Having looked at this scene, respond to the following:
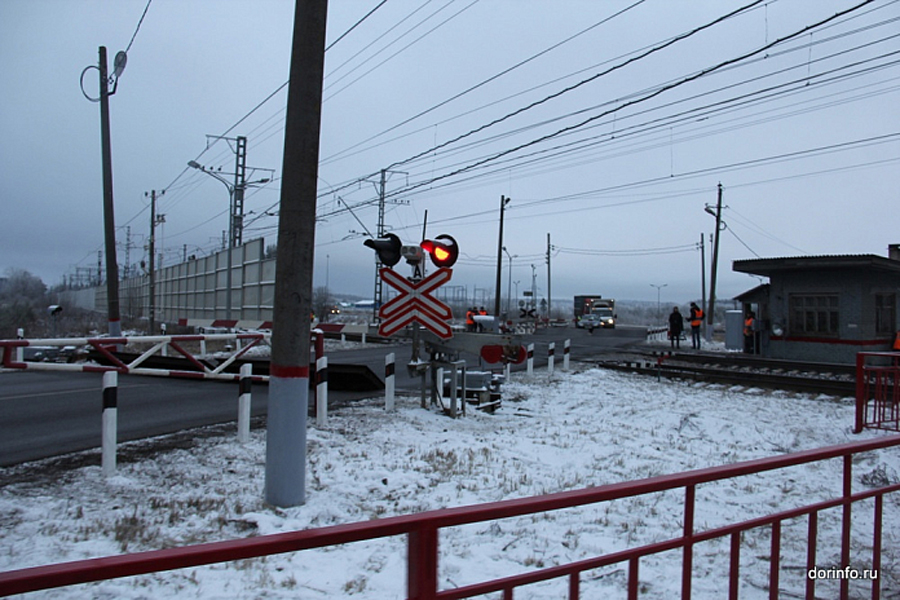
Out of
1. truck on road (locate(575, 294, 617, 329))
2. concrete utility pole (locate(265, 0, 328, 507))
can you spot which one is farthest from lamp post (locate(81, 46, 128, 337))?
truck on road (locate(575, 294, 617, 329))

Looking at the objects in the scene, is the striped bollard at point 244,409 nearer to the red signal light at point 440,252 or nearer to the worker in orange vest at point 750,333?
the red signal light at point 440,252

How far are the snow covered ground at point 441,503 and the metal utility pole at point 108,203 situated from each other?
10595 millimetres

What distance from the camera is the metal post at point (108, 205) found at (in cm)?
1623

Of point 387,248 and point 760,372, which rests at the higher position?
point 387,248

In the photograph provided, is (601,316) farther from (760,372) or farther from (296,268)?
(296,268)

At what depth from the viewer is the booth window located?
2067cm

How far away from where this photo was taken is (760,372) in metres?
16.0

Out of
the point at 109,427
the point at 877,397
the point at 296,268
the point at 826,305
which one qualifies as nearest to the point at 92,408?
the point at 109,427

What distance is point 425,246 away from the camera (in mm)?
9094

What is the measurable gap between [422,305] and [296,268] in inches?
163

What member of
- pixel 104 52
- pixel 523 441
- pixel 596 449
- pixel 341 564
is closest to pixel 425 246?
pixel 523 441

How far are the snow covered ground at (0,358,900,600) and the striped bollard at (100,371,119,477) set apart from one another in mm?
162

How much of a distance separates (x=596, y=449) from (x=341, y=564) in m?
4.70

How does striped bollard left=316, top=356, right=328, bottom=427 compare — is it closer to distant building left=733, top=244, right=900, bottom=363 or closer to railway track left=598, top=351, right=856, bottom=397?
railway track left=598, top=351, right=856, bottom=397
